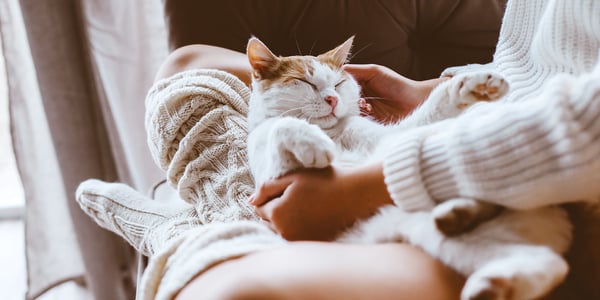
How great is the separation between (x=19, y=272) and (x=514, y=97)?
159 centimetres

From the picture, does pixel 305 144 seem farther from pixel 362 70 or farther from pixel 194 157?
pixel 362 70

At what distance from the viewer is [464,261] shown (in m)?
0.46

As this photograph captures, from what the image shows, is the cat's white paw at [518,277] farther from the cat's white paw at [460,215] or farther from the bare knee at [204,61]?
the bare knee at [204,61]

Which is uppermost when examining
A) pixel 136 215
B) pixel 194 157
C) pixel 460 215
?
pixel 460 215

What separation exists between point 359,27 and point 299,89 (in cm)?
32

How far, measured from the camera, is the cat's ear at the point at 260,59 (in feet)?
2.81

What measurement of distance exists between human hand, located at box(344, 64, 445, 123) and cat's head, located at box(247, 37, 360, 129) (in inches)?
4.1

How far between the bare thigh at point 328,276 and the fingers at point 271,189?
17 centimetres

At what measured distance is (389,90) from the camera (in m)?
1.01

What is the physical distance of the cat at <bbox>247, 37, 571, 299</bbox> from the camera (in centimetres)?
43

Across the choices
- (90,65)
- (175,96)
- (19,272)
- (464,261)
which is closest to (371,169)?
(464,261)

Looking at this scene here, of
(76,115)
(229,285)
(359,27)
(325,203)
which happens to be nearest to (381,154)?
(325,203)

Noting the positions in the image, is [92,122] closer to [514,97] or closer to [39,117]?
[39,117]

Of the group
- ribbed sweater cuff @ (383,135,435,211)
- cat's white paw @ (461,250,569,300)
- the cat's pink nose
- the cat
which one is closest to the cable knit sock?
the cat
